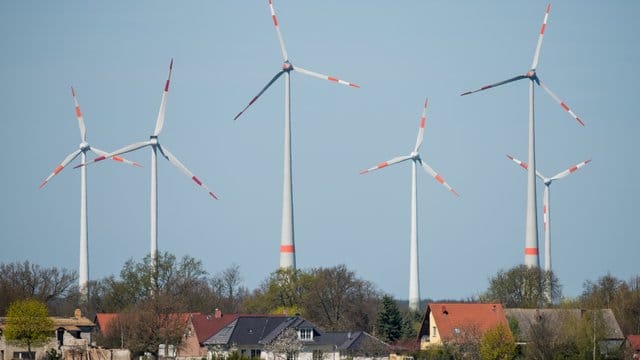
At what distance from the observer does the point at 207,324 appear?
115562 millimetres

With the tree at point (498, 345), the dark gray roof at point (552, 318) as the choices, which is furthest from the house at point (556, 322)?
the tree at point (498, 345)

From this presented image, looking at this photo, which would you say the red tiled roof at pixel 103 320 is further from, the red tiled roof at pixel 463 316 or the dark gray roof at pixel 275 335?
the red tiled roof at pixel 463 316

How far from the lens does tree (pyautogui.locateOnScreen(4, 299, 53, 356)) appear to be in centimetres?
9862

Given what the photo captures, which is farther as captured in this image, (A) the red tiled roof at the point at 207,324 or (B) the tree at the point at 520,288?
(B) the tree at the point at 520,288

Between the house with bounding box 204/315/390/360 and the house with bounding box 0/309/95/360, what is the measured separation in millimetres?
8636

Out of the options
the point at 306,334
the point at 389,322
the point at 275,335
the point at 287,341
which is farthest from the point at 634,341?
the point at 275,335

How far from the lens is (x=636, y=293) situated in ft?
406

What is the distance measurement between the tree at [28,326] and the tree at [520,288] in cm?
4457

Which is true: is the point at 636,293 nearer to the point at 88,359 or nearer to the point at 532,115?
the point at 532,115

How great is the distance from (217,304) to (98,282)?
14.9 metres

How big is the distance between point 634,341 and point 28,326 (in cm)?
3949

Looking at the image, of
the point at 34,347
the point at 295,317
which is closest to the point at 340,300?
the point at 295,317

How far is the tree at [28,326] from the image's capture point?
98625 millimetres

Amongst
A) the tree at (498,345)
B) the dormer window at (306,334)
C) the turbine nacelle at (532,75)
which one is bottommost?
the tree at (498,345)
